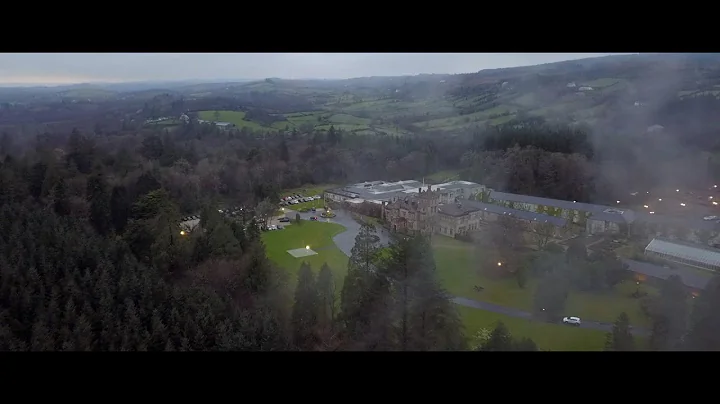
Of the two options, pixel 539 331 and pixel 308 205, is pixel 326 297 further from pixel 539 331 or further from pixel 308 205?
pixel 539 331

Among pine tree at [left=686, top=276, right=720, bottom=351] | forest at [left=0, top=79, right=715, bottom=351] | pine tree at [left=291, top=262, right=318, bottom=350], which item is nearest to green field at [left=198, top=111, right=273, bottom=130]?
forest at [left=0, top=79, right=715, bottom=351]

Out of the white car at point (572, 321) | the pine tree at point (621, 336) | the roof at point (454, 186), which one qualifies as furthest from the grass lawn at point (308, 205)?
the pine tree at point (621, 336)

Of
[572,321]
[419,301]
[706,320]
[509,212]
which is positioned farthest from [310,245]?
[706,320]

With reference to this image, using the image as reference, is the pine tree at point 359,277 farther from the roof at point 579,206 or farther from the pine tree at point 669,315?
the pine tree at point 669,315

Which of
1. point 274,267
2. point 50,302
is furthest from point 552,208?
point 50,302

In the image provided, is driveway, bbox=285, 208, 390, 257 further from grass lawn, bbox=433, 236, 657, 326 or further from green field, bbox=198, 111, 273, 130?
green field, bbox=198, 111, 273, 130
